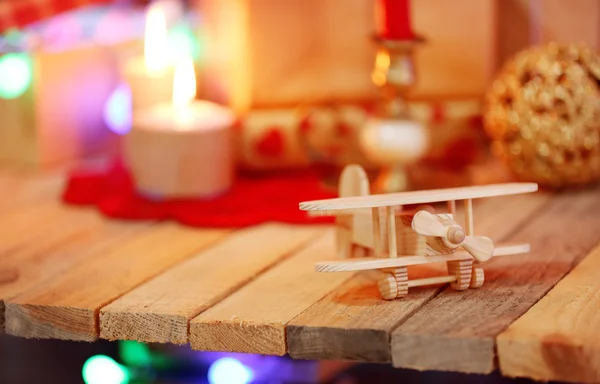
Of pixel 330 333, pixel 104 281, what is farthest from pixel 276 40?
pixel 330 333

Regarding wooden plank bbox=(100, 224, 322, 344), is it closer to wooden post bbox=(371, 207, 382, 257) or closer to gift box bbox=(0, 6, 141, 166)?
wooden post bbox=(371, 207, 382, 257)

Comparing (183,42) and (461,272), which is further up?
(183,42)

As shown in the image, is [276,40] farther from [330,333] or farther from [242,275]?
[330,333]

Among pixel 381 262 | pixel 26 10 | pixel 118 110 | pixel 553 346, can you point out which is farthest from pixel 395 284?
pixel 26 10

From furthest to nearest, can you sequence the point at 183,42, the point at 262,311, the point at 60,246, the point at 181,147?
1. the point at 183,42
2. the point at 181,147
3. the point at 60,246
4. the point at 262,311

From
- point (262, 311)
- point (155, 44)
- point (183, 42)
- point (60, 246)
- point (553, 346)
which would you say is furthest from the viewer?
point (183, 42)

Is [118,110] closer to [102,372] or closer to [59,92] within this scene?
[59,92]
